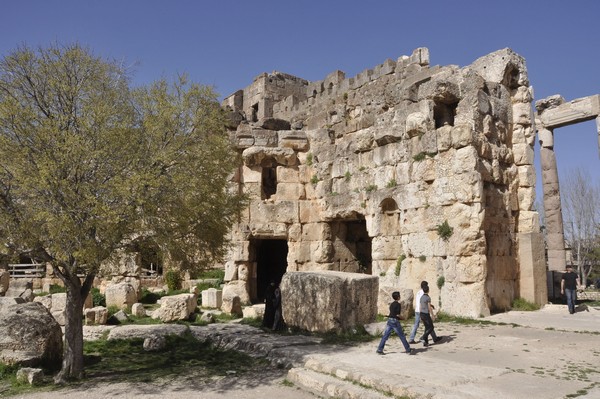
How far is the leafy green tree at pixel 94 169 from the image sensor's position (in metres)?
7.45

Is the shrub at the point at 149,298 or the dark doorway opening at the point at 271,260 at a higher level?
the dark doorway opening at the point at 271,260

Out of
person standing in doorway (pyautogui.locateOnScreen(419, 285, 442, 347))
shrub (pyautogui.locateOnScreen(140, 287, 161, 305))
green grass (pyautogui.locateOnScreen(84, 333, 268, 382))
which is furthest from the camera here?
shrub (pyautogui.locateOnScreen(140, 287, 161, 305))

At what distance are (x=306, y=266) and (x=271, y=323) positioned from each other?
212 inches

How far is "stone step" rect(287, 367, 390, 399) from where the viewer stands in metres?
6.55

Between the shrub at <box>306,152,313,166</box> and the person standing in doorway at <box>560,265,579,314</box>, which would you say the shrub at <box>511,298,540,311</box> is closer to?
the person standing in doorway at <box>560,265,579,314</box>

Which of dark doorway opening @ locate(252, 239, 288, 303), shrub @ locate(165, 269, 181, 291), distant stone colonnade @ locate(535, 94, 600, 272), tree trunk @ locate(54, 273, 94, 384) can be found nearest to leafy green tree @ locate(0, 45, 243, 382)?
tree trunk @ locate(54, 273, 94, 384)

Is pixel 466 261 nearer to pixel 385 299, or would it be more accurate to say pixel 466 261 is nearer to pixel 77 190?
pixel 385 299

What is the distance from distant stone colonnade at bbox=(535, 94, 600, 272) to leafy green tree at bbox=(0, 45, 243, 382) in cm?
1391

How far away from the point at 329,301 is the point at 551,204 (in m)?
12.2

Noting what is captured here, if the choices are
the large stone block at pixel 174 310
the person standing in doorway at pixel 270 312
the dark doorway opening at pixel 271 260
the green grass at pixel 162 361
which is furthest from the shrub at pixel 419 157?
the dark doorway opening at pixel 271 260

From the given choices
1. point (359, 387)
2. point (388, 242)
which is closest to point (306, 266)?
point (388, 242)

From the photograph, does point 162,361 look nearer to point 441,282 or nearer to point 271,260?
point 441,282

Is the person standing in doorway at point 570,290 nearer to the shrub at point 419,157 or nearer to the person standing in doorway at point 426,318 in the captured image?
the shrub at point 419,157

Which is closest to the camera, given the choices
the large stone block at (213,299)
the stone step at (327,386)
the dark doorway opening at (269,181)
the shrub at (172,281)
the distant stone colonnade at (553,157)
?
the stone step at (327,386)
